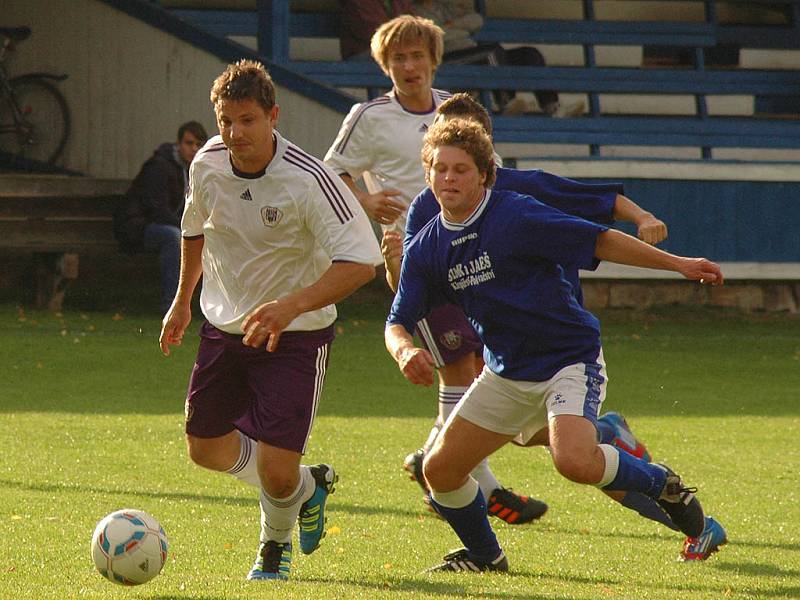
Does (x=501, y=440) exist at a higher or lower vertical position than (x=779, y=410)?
higher

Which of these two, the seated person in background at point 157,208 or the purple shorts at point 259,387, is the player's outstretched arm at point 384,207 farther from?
the seated person in background at point 157,208

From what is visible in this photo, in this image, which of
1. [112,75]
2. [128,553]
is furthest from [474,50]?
[128,553]

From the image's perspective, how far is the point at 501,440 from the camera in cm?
555

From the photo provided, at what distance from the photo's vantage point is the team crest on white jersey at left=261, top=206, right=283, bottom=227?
5668 mm

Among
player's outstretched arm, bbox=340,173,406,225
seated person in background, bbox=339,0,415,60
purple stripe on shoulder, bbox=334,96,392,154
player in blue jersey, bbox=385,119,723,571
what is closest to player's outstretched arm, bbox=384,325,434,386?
player in blue jersey, bbox=385,119,723,571

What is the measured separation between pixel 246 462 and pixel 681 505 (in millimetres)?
1764

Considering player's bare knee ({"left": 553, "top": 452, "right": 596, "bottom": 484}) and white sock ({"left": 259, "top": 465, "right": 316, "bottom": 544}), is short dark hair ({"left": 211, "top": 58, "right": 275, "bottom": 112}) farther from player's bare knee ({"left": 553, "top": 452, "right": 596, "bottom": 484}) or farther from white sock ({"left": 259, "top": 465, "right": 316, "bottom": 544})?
player's bare knee ({"left": 553, "top": 452, "right": 596, "bottom": 484})

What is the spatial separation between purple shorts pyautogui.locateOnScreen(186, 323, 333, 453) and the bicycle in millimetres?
11399

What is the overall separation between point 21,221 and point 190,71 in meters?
2.81

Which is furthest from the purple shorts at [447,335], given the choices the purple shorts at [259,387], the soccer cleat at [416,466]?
the purple shorts at [259,387]

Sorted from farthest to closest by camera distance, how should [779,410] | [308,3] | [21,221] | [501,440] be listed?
[308,3], [21,221], [779,410], [501,440]

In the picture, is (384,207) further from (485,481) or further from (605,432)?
(605,432)

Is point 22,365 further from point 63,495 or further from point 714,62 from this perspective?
point 714,62

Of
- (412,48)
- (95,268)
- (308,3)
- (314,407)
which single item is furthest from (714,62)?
(314,407)
